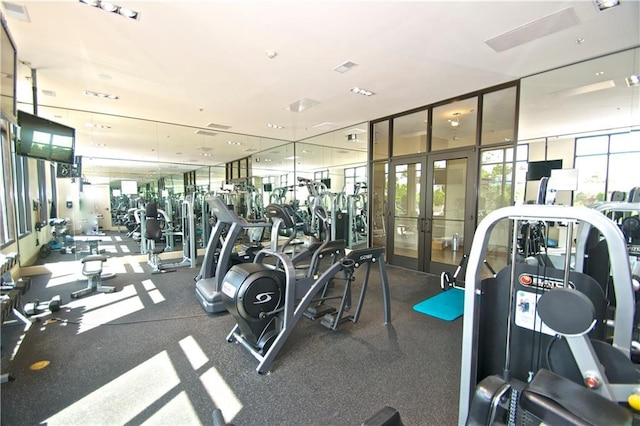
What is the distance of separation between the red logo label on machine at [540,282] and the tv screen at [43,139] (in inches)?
217

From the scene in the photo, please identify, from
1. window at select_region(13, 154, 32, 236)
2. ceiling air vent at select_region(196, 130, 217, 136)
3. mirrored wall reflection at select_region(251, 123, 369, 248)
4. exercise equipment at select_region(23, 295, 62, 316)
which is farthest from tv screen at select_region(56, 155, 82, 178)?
mirrored wall reflection at select_region(251, 123, 369, 248)

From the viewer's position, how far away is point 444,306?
399 centimetres

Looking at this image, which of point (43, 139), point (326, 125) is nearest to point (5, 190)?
point (43, 139)

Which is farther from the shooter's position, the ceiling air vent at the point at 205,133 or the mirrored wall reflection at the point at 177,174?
the ceiling air vent at the point at 205,133

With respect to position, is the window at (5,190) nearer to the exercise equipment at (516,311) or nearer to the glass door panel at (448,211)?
the exercise equipment at (516,311)

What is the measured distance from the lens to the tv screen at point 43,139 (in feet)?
11.8

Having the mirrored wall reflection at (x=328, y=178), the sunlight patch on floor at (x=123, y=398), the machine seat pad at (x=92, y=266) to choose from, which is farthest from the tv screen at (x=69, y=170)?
the sunlight patch on floor at (x=123, y=398)

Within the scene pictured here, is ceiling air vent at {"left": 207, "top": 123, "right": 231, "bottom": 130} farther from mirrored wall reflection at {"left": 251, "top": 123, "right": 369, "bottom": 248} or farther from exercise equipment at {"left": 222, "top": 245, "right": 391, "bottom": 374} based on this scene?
exercise equipment at {"left": 222, "top": 245, "right": 391, "bottom": 374}

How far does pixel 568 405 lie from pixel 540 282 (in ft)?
2.64

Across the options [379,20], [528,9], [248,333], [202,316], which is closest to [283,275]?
[248,333]

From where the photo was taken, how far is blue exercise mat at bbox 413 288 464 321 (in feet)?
12.2

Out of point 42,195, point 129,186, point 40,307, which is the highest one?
point 129,186

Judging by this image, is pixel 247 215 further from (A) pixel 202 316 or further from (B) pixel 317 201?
(A) pixel 202 316

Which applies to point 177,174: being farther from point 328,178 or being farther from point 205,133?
point 328,178
